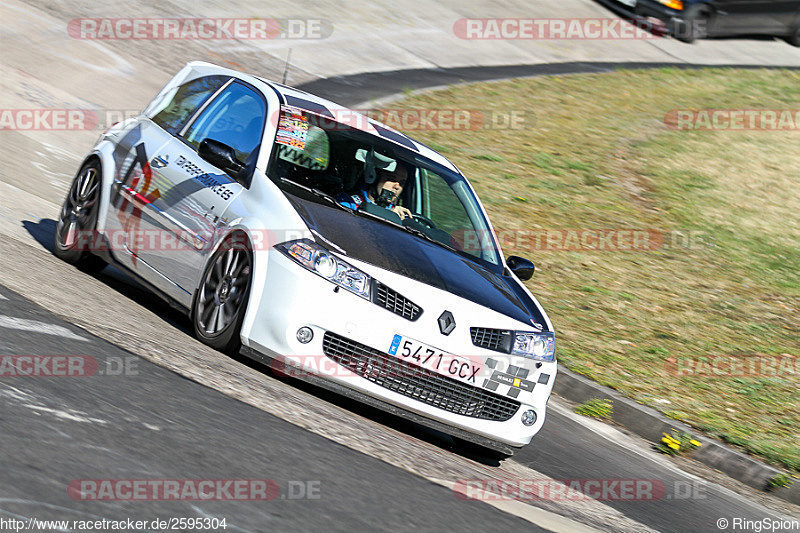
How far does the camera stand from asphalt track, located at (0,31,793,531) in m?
4.20

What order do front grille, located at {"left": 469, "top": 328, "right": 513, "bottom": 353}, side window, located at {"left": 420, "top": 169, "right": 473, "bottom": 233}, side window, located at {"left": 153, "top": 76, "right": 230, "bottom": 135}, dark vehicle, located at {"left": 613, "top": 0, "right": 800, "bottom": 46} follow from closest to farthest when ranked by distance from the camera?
front grille, located at {"left": 469, "top": 328, "right": 513, "bottom": 353}, side window, located at {"left": 420, "top": 169, "right": 473, "bottom": 233}, side window, located at {"left": 153, "top": 76, "right": 230, "bottom": 135}, dark vehicle, located at {"left": 613, "top": 0, "right": 800, "bottom": 46}

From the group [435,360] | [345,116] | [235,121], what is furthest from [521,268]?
[235,121]

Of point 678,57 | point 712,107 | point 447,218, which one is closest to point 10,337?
point 447,218

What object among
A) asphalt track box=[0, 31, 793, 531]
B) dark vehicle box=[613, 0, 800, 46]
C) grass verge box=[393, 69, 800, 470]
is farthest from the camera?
dark vehicle box=[613, 0, 800, 46]

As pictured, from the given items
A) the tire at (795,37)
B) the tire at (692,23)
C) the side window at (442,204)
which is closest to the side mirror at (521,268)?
the side window at (442,204)

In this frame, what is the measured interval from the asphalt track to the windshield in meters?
1.28

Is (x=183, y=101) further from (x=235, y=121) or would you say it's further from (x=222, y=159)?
(x=222, y=159)

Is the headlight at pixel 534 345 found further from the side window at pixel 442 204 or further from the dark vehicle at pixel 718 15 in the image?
the dark vehicle at pixel 718 15

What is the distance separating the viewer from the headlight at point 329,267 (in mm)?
6184

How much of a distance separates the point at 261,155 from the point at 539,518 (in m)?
2.98

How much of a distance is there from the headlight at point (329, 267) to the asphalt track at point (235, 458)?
2.34ft

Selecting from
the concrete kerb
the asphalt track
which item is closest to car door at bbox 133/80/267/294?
the asphalt track

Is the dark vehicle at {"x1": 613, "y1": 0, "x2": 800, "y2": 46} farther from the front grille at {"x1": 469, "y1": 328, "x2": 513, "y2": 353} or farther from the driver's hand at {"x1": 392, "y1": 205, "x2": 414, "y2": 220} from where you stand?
the front grille at {"x1": 469, "y1": 328, "x2": 513, "y2": 353}

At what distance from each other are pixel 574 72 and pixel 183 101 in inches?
566
